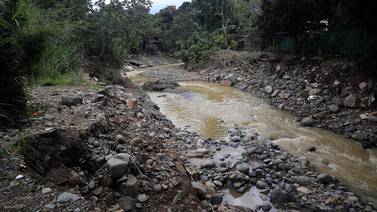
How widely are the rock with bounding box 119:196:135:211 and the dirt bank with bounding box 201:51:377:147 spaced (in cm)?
566

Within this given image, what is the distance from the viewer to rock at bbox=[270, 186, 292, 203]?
3980 mm

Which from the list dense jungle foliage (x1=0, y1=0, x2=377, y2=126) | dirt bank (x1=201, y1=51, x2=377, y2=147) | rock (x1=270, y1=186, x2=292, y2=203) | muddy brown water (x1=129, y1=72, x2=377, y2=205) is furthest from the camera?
dirt bank (x1=201, y1=51, x2=377, y2=147)

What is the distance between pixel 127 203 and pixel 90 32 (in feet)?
30.1

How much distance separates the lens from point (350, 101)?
7.73 m

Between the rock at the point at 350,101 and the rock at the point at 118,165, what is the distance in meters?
7.09

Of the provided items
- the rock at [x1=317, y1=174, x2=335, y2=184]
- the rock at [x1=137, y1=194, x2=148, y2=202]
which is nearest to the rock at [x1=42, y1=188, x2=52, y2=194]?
the rock at [x1=137, y1=194, x2=148, y2=202]

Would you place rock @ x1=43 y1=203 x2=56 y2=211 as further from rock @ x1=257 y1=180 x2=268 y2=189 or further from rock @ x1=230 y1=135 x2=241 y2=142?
rock @ x1=230 y1=135 x2=241 y2=142

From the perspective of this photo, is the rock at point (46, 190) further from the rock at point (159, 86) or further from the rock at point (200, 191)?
the rock at point (159, 86)

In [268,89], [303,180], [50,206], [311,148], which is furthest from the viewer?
[268,89]

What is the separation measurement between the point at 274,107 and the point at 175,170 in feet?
22.4

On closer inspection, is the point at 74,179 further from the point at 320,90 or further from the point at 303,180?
the point at 320,90

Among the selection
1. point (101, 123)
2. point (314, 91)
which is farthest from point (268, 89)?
point (101, 123)

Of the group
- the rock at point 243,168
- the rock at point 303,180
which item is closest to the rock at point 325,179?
the rock at point 303,180

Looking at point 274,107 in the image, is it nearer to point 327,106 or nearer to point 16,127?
point 327,106
